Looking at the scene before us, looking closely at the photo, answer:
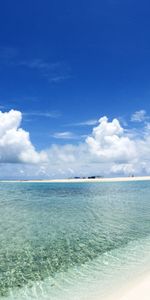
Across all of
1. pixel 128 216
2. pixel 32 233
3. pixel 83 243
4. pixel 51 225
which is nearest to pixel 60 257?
pixel 83 243

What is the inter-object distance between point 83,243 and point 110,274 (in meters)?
6.04

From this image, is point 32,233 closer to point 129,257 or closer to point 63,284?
point 129,257

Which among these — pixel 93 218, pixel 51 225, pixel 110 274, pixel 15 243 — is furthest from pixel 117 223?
pixel 110 274

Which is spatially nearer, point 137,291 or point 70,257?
point 137,291

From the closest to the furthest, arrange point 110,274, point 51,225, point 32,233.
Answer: point 110,274 < point 32,233 < point 51,225

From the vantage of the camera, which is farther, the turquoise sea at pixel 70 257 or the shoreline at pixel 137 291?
the turquoise sea at pixel 70 257

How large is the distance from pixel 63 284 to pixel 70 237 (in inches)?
346

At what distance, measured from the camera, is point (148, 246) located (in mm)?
18125

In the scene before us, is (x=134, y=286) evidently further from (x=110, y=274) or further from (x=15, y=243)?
Result: (x=15, y=243)

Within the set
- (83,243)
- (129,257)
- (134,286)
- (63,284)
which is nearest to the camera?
(134,286)

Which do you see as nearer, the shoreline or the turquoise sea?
the shoreline

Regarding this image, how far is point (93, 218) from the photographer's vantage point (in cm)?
2936

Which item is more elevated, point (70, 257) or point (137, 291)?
point (137, 291)

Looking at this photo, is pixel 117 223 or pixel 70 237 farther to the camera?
pixel 117 223
